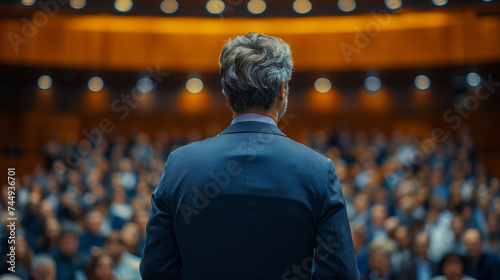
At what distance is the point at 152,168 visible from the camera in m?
7.03

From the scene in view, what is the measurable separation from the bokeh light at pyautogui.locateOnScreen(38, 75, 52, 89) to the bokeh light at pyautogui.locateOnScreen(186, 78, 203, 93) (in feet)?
10.1

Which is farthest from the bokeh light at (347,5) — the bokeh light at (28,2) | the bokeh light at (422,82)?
the bokeh light at (28,2)

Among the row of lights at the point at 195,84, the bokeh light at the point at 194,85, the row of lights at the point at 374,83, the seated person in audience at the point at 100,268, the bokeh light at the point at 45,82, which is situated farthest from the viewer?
the bokeh light at the point at 194,85

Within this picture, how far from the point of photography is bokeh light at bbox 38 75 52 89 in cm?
1050

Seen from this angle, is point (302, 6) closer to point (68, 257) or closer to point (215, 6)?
point (215, 6)

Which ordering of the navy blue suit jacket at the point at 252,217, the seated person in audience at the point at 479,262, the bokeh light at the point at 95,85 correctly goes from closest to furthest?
1. the navy blue suit jacket at the point at 252,217
2. the seated person in audience at the point at 479,262
3. the bokeh light at the point at 95,85

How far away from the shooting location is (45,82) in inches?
418

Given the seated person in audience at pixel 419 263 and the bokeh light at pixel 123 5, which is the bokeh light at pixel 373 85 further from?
the seated person in audience at pixel 419 263

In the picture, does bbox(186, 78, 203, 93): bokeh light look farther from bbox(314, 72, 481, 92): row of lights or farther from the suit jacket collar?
the suit jacket collar

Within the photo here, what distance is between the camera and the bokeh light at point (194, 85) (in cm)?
1073

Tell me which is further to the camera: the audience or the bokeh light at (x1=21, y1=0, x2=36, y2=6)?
the bokeh light at (x1=21, y1=0, x2=36, y2=6)

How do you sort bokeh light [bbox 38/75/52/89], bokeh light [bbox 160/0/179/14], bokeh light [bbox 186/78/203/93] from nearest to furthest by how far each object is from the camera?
bokeh light [bbox 160/0/179/14], bokeh light [bbox 38/75/52/89], bokeh light [bbox 186/78/203/93]

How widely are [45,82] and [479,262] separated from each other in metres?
9.80

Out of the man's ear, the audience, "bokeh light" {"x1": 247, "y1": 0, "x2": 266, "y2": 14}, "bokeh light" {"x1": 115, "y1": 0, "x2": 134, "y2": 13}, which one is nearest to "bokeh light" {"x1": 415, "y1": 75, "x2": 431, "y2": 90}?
the audience
